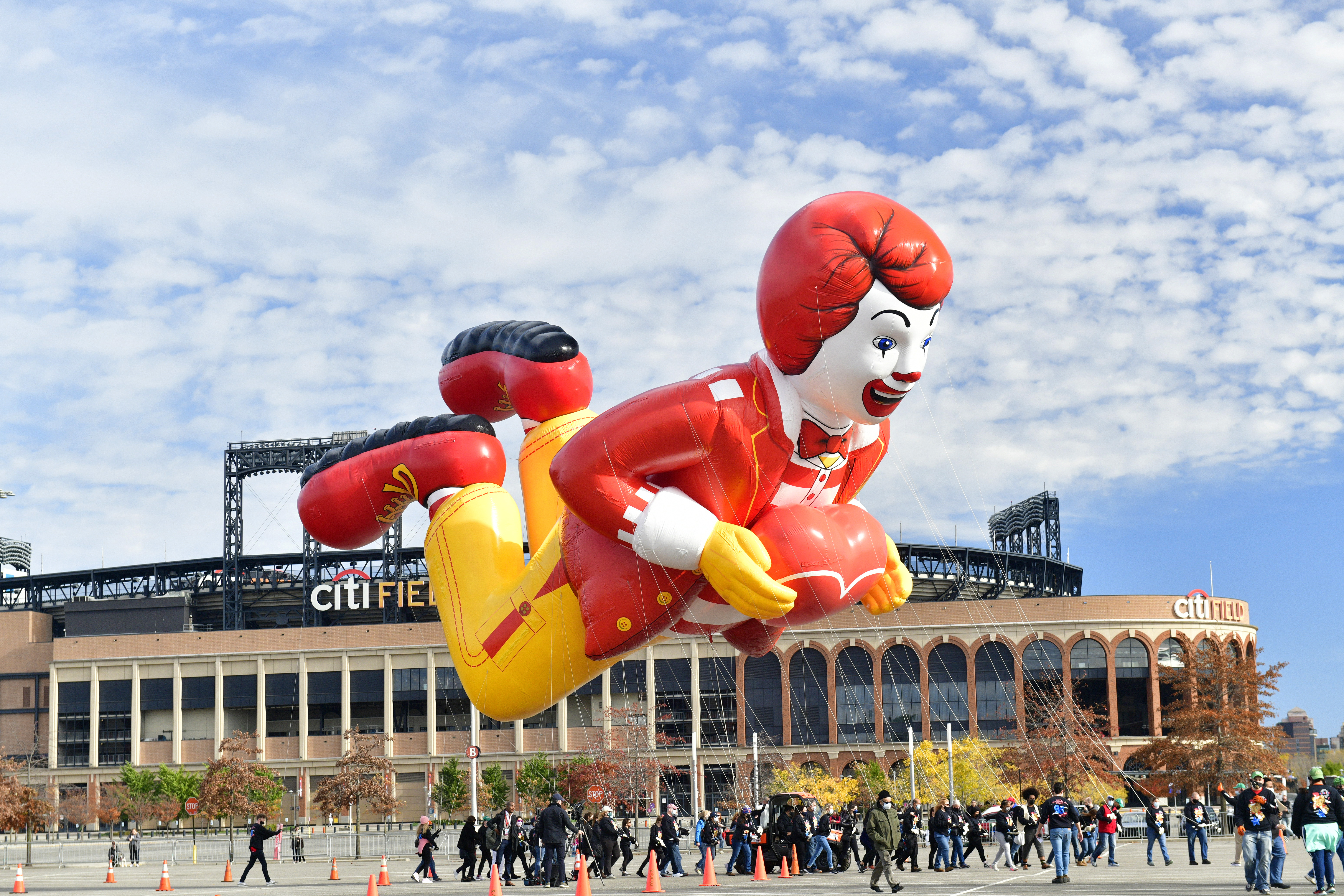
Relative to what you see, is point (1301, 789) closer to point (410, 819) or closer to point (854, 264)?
point (854, 264)

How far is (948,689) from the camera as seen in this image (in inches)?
2625

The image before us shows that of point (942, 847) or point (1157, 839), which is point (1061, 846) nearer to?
point (942, 847)

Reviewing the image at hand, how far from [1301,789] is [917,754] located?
3958 centimetres

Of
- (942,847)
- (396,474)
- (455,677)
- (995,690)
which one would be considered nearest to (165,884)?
(396,474)

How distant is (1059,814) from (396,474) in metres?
10.7

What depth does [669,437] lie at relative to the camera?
11.7 meters

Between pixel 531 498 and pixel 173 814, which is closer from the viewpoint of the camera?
pixel 531 498

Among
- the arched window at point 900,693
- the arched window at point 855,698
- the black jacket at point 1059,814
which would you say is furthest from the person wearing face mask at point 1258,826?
the arched window at point 900,693

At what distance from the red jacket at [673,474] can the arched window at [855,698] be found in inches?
2172

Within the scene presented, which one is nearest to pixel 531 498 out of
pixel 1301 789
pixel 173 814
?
pixel 1301 789

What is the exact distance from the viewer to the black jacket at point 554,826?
20516 mm

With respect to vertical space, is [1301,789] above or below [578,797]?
above

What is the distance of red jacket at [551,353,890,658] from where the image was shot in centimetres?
1171

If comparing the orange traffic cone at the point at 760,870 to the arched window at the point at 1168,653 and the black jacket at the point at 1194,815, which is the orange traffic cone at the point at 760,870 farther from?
the arched window at the point at 1168,653
